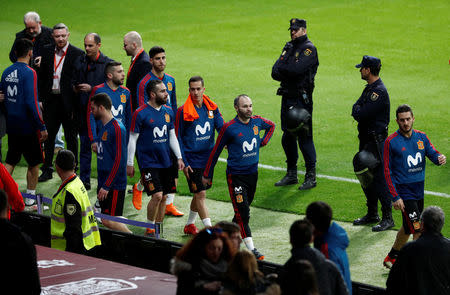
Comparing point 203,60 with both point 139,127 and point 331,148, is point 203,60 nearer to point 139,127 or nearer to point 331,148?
point 331,148

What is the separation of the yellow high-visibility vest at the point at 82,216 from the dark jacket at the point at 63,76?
14.0 feet

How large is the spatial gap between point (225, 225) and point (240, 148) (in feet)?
10.3

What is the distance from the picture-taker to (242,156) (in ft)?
30.3

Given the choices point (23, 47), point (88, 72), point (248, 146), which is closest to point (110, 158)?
point (248, 146)

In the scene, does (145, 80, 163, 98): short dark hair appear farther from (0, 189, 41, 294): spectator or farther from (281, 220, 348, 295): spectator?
(281, 220, 348, 295): spectator

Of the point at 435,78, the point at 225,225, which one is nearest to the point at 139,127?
the point at 225,225

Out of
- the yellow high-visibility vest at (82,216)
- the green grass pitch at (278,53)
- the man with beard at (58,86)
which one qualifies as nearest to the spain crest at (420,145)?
the green grass pitch at (278,53)

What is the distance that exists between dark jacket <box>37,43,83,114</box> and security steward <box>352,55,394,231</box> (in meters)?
4.21

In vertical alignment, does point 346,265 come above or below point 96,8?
below

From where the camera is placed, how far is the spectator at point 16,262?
19.3 ft

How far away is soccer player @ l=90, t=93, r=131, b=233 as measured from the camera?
29.9 feet

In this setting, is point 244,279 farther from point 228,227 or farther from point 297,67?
point 297,67

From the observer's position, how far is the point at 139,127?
9625 mm

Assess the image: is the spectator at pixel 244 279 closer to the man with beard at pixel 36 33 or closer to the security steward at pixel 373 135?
the security steward at pixel 373 135
